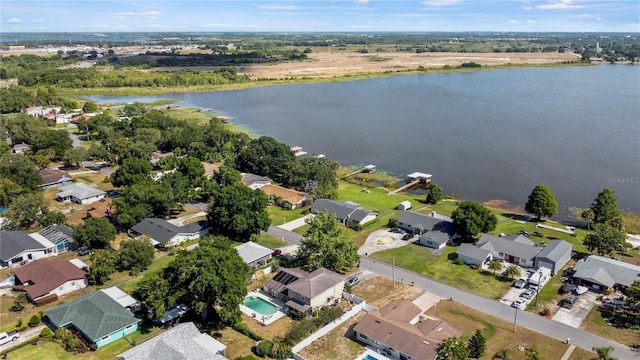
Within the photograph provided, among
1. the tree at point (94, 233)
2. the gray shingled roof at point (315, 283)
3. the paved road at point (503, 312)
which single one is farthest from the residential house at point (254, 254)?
the tree at point (94, 233)

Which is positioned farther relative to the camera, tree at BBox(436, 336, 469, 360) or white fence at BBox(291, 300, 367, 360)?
white fence at BBox(291, 300, 367, 360)

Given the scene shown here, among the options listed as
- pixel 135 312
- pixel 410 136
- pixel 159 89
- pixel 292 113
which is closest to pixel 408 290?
pixel 135 312

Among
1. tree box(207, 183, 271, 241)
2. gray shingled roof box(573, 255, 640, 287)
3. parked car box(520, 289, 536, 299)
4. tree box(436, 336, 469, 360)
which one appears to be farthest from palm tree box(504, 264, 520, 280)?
tree box(207, 183, 271, 241)

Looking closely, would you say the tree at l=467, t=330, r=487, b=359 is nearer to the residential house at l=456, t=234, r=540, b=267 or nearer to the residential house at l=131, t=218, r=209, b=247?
the residential house at l=456, t=234, r=540, b=267

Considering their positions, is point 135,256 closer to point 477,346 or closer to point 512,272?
point 477,346

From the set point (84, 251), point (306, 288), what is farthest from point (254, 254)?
point (84, 251)

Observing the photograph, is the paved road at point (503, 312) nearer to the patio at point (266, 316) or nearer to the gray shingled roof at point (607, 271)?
the gray shingled roof at point (607, 271)
